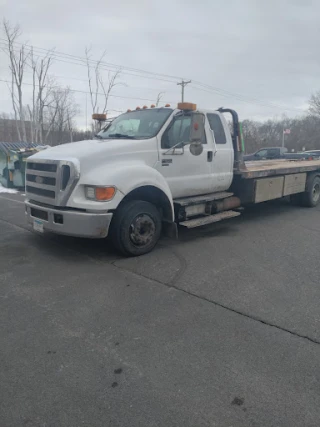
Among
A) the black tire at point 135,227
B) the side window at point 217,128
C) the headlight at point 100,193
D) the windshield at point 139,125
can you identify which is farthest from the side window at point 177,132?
the headlight at point 100,193

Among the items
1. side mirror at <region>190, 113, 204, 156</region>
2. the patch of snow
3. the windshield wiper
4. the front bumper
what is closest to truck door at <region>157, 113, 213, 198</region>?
side mirror at <region>190, 113, 204, 156</region>

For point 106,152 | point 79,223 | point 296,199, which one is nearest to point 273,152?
point 296,199

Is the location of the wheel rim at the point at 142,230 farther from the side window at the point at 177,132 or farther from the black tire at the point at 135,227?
the side window at the point at 177,132

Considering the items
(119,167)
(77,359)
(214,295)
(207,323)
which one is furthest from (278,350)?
Result: (119,167)

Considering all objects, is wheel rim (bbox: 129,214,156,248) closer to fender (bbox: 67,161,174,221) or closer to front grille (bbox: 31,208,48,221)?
fender (bbox: 67,161,174,221)

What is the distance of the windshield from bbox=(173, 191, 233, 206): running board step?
123 cm

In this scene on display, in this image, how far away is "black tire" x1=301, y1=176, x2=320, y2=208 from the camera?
9328 mm

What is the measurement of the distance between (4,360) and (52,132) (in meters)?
40.1

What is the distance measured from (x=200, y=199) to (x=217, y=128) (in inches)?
61.1

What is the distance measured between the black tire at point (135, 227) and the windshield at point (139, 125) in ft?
4.00

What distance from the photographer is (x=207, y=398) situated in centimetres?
239

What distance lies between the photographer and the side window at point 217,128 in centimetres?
664

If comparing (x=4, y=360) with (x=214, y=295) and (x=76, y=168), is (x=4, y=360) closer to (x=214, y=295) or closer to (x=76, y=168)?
(x=214, y=295)

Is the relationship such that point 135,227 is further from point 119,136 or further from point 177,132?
point 177,132
